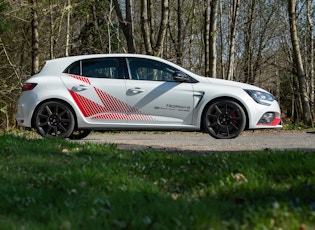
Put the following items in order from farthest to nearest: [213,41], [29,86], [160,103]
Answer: [213,41], [29,86], [160,103]

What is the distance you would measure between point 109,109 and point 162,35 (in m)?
8.64

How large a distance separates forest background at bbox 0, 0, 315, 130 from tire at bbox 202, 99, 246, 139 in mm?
5334

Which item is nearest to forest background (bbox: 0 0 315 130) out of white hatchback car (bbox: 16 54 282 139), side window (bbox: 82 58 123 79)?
side window (bbox: 82 58 123 79)

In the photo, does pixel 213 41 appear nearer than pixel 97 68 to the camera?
No

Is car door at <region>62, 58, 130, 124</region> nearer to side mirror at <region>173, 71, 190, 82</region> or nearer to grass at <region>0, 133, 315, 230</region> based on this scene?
side mirror at <region>173, 71, 190, 82</region>

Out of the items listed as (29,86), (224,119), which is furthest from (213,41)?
(29,86)

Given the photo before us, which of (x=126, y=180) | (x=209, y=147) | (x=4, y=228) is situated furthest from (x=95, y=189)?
(x=209, y=147)

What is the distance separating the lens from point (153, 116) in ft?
30.3

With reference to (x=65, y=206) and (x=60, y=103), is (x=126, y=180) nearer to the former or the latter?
(x=65, y=206)

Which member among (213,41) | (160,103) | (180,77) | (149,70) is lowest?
(160,103)

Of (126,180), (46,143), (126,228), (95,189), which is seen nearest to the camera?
(126,228)

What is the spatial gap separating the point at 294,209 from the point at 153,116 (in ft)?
20.3

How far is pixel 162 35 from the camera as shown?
1734 centimetres

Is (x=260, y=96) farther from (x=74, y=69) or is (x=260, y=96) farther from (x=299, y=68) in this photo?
(x=299, y=68)
